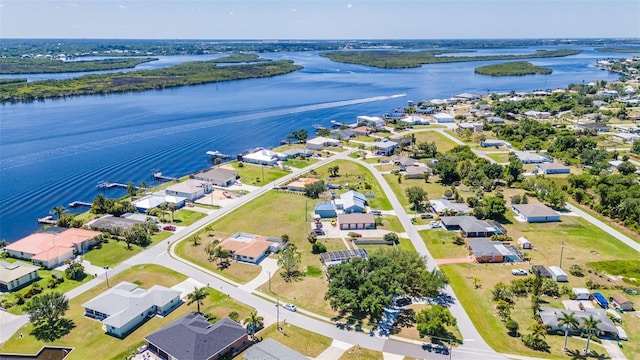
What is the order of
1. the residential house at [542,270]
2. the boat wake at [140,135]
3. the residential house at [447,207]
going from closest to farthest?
the residential house at [542,270]
the residential house at [447,207]
the boat wake at [140,135]

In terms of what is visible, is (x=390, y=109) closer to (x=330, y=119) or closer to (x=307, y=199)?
(x=330, y=119)

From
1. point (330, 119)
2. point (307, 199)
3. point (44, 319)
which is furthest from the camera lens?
point (330, 119)

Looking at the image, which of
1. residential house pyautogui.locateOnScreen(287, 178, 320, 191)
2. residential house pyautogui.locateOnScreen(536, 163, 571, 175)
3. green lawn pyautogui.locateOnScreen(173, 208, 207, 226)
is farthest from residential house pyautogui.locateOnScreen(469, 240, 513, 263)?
green lawn pyautogui.locateOnScreen(173, 208, 207, 226)

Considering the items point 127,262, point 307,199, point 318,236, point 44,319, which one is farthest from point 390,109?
point 44,319

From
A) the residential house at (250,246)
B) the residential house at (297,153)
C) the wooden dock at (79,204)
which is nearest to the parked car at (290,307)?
the residential house at (250,246)

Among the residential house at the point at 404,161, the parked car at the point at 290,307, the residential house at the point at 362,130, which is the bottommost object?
the parked car at the point at 290,307

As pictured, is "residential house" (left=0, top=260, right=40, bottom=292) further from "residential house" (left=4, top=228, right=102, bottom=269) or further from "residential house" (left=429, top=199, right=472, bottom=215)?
"residential house" (left=429, top=199, right=472, bottom=215)

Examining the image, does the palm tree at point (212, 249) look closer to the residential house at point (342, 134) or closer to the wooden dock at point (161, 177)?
the wooden dock at point (161, 177)
